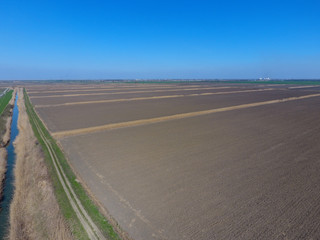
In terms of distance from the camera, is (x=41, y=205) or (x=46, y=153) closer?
(x=41, y=205)

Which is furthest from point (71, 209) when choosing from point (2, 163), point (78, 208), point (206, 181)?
point (2, 163)

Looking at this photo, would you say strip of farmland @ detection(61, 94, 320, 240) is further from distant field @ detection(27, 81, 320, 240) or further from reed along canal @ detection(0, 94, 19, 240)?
reed along canal @ detection(0, 94, 19, 240)

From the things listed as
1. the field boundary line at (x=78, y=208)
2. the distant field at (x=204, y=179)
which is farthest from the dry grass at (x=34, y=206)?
the distant field at (x=204, y=179)

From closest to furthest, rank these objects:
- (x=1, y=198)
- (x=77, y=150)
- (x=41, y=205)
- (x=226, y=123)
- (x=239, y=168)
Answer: (x=41, y=205) → (x=1, y=198) → (x=239, y=168) → (x=77, y=150) → (x=226, y=123)

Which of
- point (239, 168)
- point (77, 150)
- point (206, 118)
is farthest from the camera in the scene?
point (206, 118)

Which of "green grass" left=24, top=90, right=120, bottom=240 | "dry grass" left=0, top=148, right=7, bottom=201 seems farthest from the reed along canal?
"green grass" left=24, top=90, right=120, bottom=240

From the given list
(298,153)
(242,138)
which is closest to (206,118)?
(242,138)

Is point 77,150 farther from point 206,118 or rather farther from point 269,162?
point 206,118

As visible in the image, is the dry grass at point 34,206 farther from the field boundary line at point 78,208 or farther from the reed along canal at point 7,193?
the field boundary line at point 78,208
